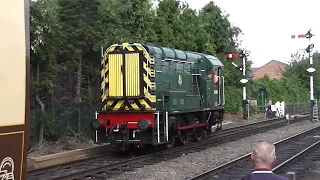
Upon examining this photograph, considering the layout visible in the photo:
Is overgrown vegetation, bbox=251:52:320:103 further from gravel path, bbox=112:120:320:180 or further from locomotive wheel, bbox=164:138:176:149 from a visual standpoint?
locomotive wheel, bbox=164:138:176:149

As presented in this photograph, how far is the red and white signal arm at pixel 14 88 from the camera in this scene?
290cm

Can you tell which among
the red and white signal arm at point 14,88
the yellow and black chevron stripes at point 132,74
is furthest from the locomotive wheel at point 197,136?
the red and white signal arm at point 14,88

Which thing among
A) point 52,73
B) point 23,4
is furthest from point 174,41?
point 23,4

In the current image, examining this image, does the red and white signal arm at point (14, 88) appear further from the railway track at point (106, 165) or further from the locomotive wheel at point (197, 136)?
the locomotive wheel at point (197, 136)

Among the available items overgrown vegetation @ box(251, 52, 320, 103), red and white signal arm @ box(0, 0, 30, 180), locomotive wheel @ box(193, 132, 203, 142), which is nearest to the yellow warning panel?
red and white signal arm @ box(0, 0, 30, 180)

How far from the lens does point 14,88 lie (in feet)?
9.88

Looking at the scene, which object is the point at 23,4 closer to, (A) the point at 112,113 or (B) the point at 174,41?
(A) the point at 112,113

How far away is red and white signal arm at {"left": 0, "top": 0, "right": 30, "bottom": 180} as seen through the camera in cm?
290

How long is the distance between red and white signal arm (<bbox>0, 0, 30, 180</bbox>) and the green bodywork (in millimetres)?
11124

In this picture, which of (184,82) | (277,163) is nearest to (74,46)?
(184,82)

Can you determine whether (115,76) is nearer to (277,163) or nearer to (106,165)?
(106,165)

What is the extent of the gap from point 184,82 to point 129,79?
284 cm

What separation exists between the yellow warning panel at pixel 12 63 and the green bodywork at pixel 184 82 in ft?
36.5

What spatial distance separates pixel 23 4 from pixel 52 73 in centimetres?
1300
